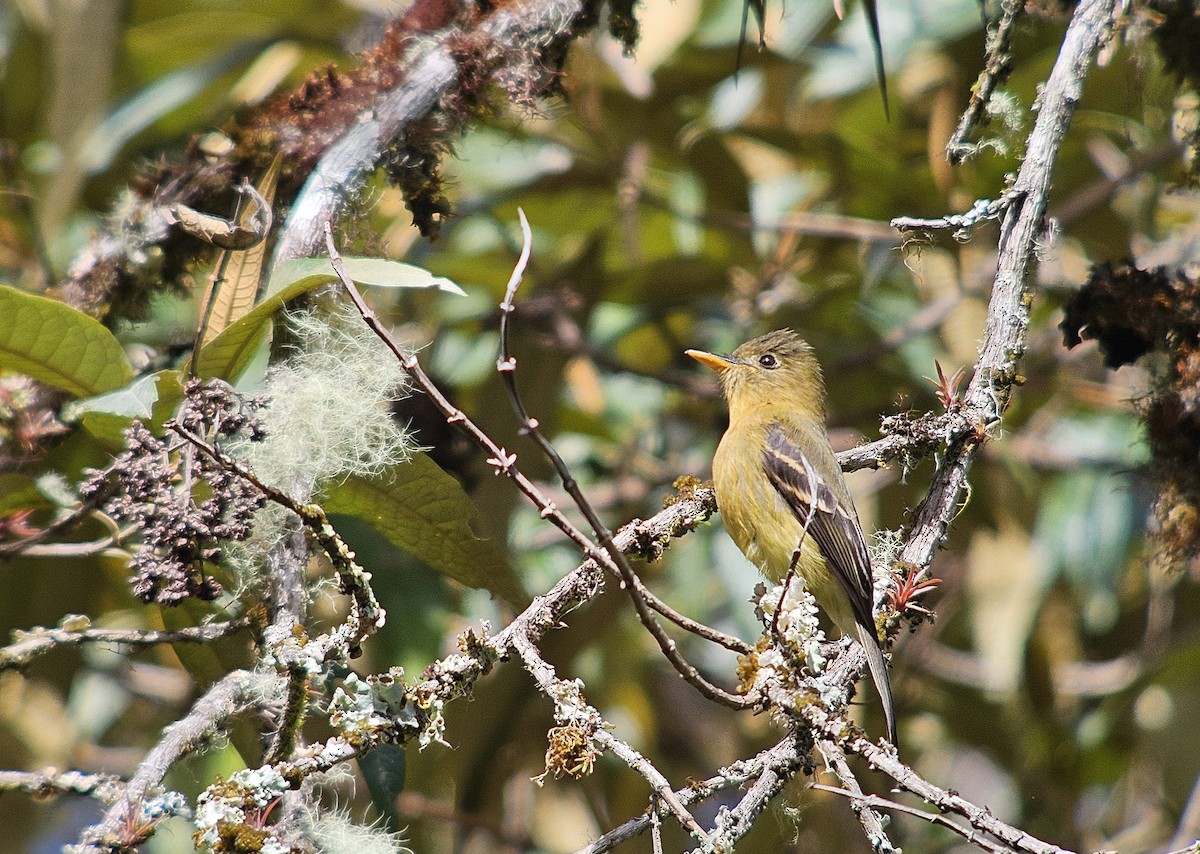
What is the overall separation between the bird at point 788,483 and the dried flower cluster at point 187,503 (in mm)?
1170

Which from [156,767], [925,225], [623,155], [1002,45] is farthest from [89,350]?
[623,155]

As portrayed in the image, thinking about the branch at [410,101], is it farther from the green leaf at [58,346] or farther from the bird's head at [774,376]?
the bird's head at [774,376]

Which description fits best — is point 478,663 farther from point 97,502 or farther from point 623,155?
point 623,155

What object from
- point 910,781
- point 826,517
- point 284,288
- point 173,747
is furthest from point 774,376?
point 173,747

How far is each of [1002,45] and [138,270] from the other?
2.34 m

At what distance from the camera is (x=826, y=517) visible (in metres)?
3.46

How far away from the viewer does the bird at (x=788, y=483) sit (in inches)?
130

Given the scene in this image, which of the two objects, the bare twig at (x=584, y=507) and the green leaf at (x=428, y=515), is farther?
the green leaf at (x=428, y=515)

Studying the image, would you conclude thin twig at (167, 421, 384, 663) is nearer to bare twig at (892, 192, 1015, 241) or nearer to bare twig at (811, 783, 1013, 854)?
bare twig at (811, 783, 1013, 854)

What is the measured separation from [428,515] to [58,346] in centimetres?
91

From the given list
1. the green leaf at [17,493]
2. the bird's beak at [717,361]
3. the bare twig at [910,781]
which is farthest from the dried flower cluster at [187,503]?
the bird's beak at [717,361]

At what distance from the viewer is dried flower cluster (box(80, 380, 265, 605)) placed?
7.08ft

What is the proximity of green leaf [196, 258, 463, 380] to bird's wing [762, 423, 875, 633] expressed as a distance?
125 centimetres

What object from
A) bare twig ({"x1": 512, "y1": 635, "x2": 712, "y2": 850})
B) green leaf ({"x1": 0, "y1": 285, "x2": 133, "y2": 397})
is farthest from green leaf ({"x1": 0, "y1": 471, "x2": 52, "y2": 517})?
bare twig ({"x1": 512, "y1": 635, "x2": 712, "y2": 850})
